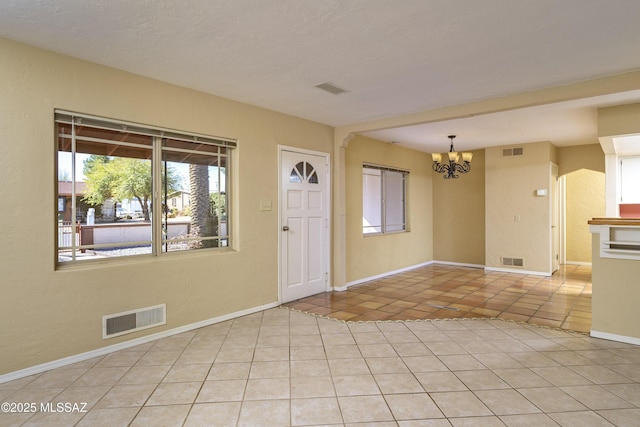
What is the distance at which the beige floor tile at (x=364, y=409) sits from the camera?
2084 mm

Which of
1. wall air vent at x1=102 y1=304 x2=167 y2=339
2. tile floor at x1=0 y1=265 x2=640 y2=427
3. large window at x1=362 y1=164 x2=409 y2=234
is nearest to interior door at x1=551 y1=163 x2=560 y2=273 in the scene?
large window at x1=362 y1=164 x2=409 y2=234

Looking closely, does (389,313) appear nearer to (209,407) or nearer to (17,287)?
(209,407)

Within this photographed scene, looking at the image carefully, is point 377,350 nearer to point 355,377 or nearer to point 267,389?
point 355,377

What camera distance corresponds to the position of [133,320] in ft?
10.6

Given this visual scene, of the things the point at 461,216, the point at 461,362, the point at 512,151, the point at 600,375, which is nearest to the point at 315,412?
the point at 461,362

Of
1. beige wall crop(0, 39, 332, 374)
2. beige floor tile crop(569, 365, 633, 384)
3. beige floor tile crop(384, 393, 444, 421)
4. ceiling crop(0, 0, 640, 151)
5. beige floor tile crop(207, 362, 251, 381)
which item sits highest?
ceiling crop(0, 0, 640, 151)

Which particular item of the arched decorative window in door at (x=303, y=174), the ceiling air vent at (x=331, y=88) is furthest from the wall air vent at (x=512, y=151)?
the ceiling air vent at (x=331, y=88)

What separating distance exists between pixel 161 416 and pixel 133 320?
4.46 ft

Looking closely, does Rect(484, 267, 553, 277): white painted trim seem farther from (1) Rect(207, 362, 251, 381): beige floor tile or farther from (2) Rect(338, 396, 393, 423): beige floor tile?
(1) Rect(207, 362, 251, 381): beige floor tile

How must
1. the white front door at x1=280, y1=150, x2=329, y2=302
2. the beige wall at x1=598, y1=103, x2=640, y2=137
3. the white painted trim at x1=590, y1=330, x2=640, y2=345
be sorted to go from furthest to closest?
1. the white front door at x1=280, y1=150, x2=329, y2=302
2. the beige wall at x1=598, y1=103, x2=640, y2=137
3. the white painted trim at x1=590, y1=330, x2=640, y2=345

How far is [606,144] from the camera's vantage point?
14.0ft

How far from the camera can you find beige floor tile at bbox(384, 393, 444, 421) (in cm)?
211

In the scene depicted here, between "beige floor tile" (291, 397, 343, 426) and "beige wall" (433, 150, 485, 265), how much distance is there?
6.09m

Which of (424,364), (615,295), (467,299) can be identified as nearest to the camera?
(424,364)
